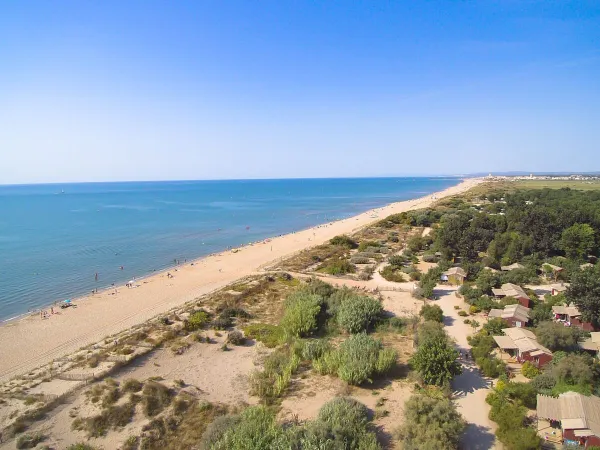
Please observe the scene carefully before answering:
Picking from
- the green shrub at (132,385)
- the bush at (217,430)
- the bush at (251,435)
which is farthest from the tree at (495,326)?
the green shrub at (132,385)

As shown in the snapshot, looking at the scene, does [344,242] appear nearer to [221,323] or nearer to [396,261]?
[396,261]

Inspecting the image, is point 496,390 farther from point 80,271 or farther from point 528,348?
point 80,271

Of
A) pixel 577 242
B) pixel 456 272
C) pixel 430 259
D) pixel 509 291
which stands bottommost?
pixel 430 259

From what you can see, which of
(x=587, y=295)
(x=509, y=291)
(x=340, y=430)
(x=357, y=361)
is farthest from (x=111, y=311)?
(x=587, y=295)

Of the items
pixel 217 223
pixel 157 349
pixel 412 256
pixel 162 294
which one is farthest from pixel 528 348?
pixel 217 223

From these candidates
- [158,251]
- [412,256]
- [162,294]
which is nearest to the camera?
[162,294]

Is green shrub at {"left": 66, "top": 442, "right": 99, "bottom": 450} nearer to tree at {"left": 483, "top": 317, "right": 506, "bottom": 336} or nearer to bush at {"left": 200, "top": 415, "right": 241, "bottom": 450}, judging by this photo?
bush at {"left": 200, "top": 415, "right": 241, "bottom": 450}

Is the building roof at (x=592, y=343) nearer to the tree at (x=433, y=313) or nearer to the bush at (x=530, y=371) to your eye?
the bush at (x=530, y=371)
